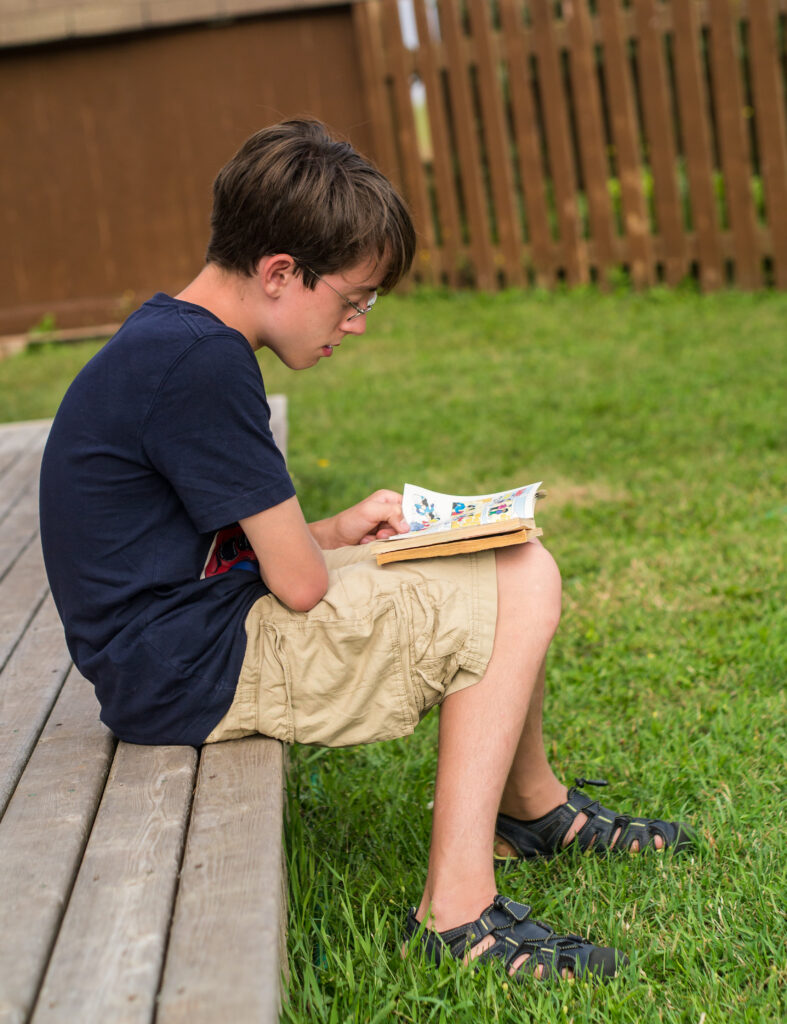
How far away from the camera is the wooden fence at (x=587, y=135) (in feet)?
24.3

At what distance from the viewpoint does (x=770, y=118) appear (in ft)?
23.9

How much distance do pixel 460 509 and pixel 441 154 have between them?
690 cm

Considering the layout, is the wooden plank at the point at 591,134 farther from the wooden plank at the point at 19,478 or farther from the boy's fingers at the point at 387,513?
the boy's fingers at the point at 387,513

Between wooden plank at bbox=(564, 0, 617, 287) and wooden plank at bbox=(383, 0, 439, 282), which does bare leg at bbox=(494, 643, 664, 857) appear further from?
wooden plank at bbox=(383, 0, 439, 282)

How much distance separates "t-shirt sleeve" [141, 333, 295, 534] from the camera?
6.09ft

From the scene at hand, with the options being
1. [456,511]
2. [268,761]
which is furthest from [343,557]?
[268,761]

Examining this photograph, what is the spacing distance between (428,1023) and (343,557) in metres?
0.86

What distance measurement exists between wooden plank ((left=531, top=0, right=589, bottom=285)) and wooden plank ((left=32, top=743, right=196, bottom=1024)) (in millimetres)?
6848

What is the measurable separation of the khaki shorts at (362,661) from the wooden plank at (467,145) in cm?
693

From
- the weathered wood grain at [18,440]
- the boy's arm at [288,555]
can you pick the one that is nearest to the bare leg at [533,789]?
the boy's arm at [288,555]

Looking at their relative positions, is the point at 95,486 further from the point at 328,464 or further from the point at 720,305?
the point at 720,305

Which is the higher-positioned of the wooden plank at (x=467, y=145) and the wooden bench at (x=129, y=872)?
the wooden plank at (x=467, y=145)

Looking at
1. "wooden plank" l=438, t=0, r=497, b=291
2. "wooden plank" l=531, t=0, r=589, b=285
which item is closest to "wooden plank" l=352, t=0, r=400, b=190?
"wooden plank" l=438, t=0, r=497, b=291

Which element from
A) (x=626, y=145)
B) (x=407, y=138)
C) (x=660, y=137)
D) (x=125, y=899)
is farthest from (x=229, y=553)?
(x=407, y=138)
